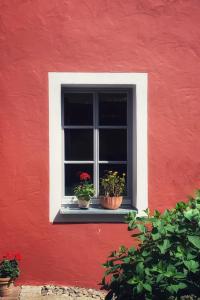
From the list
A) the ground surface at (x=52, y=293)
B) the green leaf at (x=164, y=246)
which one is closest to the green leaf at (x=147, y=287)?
the green leaf at (x=164, y=246)

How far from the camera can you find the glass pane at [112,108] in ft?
18.1

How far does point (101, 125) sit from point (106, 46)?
0.88m

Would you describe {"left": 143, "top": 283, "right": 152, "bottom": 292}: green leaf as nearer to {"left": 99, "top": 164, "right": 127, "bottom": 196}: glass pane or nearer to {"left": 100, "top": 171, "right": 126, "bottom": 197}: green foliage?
{"left": 100, "top": 171, "right": 126, "bottom": 197}: green foliage

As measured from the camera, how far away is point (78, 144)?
548cm

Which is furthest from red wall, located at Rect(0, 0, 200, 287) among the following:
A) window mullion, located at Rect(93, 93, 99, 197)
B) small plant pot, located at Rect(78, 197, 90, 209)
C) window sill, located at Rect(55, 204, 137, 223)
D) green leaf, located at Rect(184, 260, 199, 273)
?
green leaf, located at Rect(184, 260, 199, 273)

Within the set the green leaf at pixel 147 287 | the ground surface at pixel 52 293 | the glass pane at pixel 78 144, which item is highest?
the glass pane at pixel 78 144

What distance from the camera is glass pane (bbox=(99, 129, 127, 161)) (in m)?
5.52

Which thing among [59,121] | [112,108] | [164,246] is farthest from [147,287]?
[112,108]

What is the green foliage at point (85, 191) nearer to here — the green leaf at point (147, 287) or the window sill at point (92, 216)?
the window sill at point (92, 216)

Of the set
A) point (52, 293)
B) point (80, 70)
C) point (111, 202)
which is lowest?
point (52, 293)

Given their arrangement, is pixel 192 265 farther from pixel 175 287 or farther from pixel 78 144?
pixel 78 144

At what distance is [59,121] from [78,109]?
1.18ft

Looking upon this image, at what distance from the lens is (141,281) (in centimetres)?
288

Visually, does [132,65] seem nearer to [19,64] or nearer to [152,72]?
[152,72]
